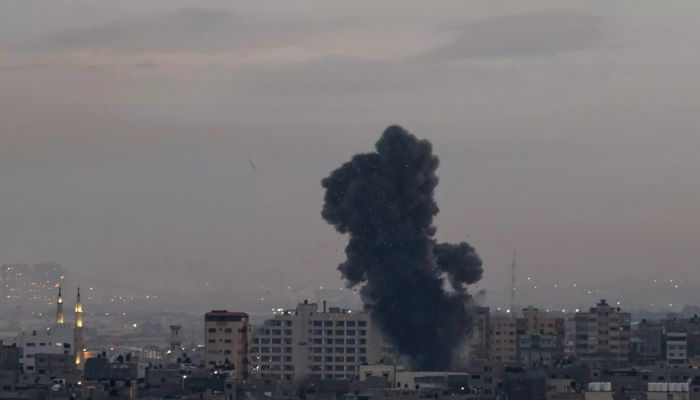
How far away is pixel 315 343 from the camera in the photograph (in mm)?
177875

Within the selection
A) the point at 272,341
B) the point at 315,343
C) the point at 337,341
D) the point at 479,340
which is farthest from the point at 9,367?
the point at 479,340

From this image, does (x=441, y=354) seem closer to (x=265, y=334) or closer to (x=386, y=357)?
(x=386, y=357)

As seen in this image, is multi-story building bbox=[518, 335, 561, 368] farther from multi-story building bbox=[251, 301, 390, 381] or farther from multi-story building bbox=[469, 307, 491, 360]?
multi-story building bbox=[251, 301, 390, 381]

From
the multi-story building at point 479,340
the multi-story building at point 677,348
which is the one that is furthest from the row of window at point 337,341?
the multi-story building at point 677,348

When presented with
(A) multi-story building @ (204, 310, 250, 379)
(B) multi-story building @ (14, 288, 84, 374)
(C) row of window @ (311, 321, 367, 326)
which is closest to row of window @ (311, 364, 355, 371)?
(C) row of window @ (311, 321, 367, 326)

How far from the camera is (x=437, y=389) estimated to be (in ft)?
468

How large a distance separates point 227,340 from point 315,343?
8443 mm

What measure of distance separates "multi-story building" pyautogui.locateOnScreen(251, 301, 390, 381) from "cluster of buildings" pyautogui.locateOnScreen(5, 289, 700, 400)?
0.24 feet

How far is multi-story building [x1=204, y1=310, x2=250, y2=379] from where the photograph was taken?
16950 centimetres

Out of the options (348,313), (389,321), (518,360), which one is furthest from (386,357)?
(518,360)

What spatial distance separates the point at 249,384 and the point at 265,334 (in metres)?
32.8

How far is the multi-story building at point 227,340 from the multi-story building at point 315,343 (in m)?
2.35

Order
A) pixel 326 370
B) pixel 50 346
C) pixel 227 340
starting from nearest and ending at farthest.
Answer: pixel 227 340 → pixel 326 370 → pixel 50 346

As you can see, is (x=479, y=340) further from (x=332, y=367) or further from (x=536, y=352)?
(x=332, y=367)
